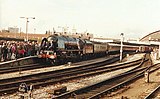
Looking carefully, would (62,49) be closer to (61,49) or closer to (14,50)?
(61,49)

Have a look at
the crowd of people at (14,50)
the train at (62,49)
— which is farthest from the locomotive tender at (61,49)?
the crowd of people at (14,50)

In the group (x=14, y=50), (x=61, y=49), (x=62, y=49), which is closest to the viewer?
(x=14, y=50)

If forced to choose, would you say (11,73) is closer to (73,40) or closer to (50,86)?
(50,86)

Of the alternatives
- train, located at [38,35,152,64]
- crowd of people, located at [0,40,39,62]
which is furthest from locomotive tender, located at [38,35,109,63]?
crowd of people, located at [0,40,39,62]

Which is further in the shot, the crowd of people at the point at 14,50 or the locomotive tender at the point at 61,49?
the locomotive tender at the point at 61,49

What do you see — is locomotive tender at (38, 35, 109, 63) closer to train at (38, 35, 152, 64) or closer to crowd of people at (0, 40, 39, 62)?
train at (38, 35, 152, 64)

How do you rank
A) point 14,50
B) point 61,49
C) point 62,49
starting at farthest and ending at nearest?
point 62,49 < point 61,49 < point 14,50

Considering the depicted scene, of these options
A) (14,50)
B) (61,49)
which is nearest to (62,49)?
(61,49)

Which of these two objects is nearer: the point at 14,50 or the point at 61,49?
the point at 14,50

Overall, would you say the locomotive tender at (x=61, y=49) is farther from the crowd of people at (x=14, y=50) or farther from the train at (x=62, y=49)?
the crowd of people at (x=14, y=50)

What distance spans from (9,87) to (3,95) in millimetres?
2053

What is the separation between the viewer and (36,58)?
29.6 metres

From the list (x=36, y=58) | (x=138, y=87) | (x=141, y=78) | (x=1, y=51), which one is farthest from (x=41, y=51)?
(x=138, y=87)

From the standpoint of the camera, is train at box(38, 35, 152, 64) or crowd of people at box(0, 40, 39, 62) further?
train at box(38, 35, 152, 64)
